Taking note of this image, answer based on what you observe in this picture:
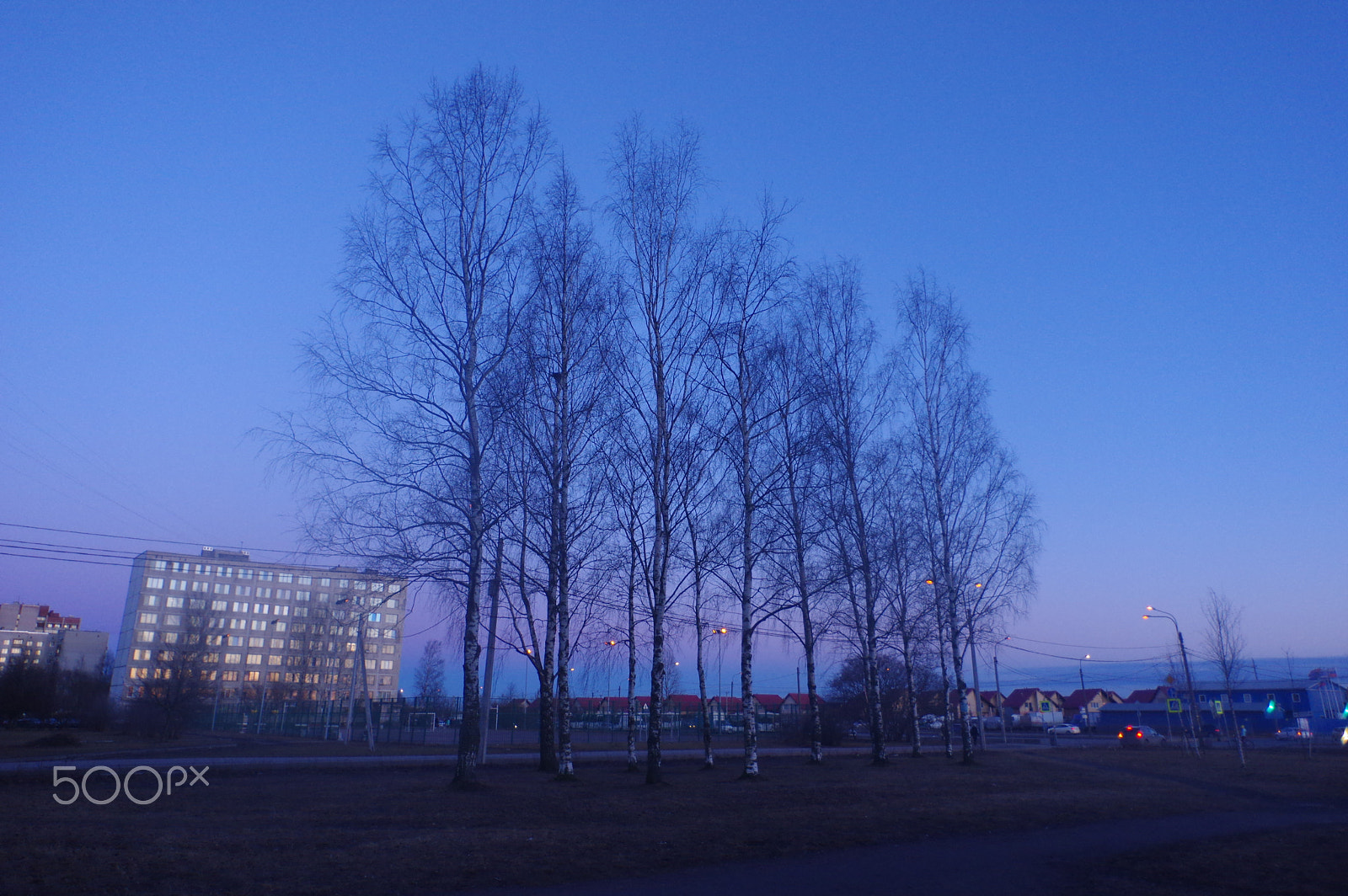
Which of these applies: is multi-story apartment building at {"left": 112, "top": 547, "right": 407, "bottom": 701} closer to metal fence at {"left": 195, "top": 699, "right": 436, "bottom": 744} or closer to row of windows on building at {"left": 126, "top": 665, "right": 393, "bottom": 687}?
row of windows on building at {"left": 126, "top": 665, "right": 393, "bottom": 687}

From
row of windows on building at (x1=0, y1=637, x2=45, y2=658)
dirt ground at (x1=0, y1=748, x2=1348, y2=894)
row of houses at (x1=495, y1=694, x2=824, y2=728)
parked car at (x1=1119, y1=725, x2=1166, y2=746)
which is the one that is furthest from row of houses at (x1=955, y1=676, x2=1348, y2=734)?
row of windows on building at (x1=0, y1=637, x2=45, y2=658)

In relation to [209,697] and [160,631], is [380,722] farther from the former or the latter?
[160,631]

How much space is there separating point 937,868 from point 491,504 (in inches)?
449

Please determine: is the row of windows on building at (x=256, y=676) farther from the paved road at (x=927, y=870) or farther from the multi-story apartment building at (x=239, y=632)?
the paved road at (x=927, y=870)

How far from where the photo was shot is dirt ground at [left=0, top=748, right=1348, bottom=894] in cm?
915

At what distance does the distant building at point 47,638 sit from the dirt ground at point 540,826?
3645 inches

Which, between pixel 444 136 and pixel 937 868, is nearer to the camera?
pixel 937 868

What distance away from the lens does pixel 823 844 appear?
39.0ft

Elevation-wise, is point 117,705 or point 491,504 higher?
point 491,504

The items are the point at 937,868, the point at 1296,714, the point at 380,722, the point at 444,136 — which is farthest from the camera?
the point at 1296,714

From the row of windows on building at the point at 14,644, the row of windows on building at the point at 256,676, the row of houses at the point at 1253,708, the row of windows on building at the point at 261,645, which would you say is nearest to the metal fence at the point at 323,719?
the row of windows on building at the point at 256,676

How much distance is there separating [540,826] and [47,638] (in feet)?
556

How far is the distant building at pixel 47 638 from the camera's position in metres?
110

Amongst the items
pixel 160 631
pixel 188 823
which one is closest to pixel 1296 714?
pixel 188 823
